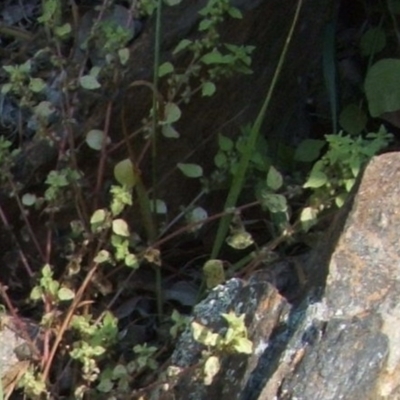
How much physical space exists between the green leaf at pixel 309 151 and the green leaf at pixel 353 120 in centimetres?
12

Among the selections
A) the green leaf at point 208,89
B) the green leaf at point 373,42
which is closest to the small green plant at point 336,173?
the green leaf at point 208,89

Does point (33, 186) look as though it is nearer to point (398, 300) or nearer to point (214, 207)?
point (214, 207)

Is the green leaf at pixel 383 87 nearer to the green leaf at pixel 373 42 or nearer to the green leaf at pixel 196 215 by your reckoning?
the green leaf at pixel 373 42

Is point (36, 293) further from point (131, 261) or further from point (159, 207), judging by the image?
point (159, 207)

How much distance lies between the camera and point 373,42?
291cm

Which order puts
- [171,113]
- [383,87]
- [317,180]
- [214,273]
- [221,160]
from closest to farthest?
[317,180], [214,273], [171,113], [221,160], [383,87]

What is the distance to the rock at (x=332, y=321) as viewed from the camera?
5.58 ft

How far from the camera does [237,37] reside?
8.72 feet

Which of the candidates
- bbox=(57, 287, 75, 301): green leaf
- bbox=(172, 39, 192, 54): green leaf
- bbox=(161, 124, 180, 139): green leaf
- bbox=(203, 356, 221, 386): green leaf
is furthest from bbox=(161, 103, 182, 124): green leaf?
bbox=(203, 356, 221, 386): green leaf

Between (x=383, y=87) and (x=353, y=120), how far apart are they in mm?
173

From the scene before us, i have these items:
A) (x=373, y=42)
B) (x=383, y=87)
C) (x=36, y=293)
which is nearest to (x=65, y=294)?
(x=36, y=293)

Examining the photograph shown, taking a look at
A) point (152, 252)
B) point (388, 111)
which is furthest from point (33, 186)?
point (388, 111)

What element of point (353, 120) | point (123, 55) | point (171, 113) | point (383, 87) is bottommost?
point (353, 120)

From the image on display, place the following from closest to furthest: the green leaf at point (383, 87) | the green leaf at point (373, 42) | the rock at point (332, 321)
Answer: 1. the rock at point (332, 321)
2. the green leaf at point (383, 87)
3. the green leaf at point (373, 42)
